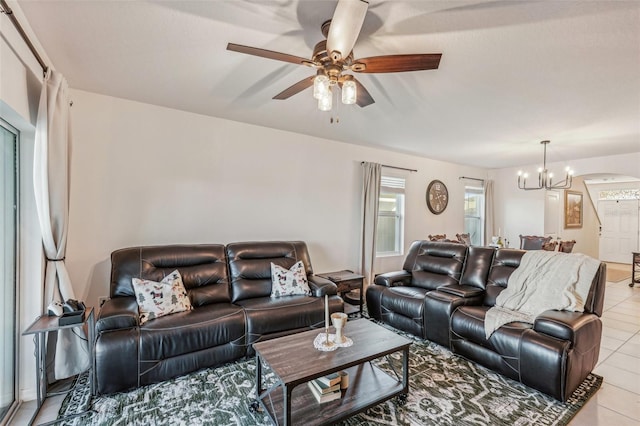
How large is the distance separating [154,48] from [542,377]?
11.9ft

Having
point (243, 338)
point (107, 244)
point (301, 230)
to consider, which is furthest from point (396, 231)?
point (107, 244)

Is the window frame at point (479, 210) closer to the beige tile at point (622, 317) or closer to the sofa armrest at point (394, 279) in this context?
the beige tile at point (622, 317)

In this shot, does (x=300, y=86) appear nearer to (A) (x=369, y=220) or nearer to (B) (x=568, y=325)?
(B) (x=568, y=325)

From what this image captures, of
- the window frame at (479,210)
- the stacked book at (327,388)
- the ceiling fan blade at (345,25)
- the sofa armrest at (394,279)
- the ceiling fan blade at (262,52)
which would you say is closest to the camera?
the ceiling fan blade at (345,25)

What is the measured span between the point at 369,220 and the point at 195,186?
2614 millimetres

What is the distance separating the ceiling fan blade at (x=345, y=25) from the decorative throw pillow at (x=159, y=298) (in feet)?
7.59

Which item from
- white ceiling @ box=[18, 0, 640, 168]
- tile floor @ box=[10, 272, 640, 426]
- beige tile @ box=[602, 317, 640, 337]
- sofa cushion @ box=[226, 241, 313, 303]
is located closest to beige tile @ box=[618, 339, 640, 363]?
tile floor @ box=[10, 272, 640, 426]

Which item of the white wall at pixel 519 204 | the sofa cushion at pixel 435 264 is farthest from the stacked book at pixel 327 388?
the white wall at pixel 519 204

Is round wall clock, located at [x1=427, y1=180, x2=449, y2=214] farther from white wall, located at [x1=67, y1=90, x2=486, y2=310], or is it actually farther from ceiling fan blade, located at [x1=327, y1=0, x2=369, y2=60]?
ceiling fan blade, located at [x1=327, y1=0, x2=369, y2=60]

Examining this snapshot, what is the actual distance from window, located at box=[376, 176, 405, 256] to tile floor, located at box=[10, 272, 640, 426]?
2.88 m

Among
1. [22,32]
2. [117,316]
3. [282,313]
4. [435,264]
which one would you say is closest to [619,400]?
[435,264]

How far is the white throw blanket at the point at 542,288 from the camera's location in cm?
240

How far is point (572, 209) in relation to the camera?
675cm

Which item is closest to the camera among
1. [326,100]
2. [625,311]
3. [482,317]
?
[326,100]
